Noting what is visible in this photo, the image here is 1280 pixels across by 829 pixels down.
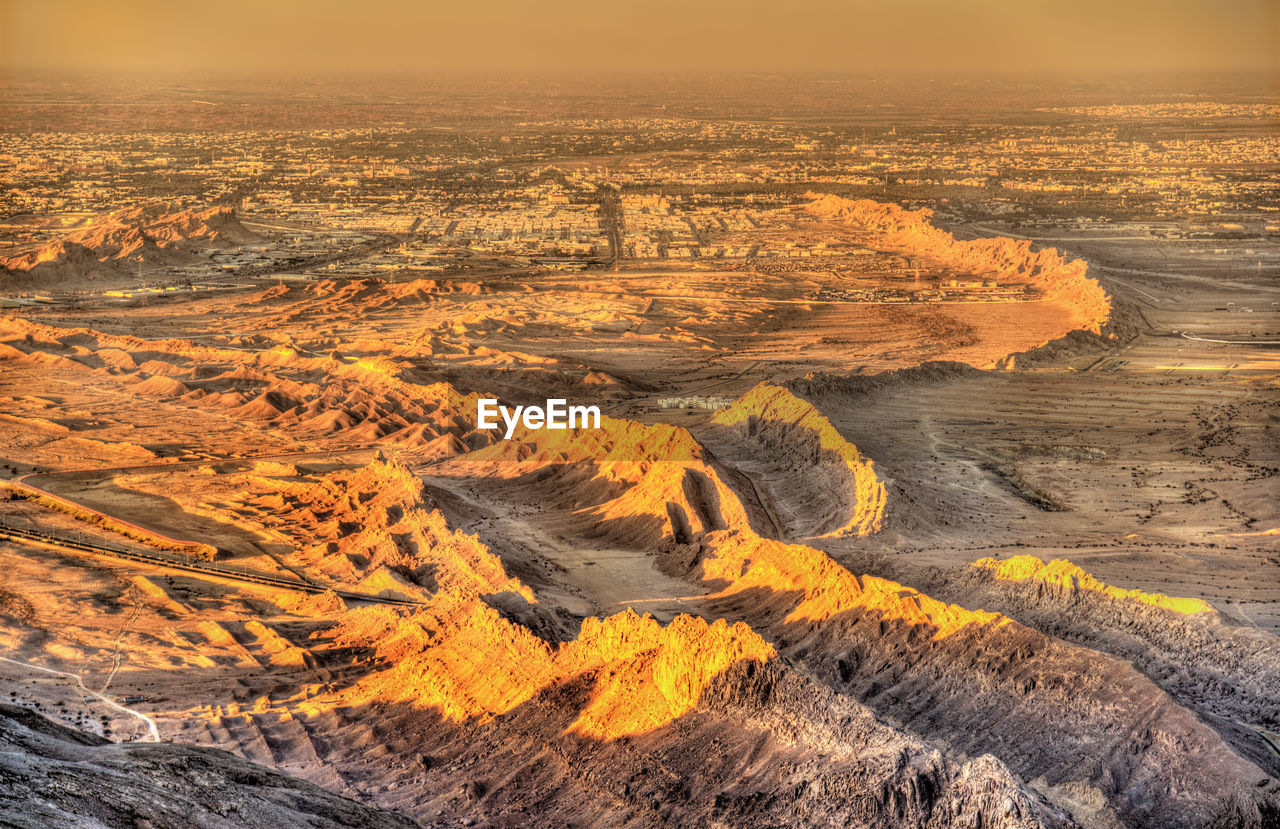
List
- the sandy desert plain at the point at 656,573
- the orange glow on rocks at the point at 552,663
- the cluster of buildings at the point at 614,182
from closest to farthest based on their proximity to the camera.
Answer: the sandy desert plain at the point at 656,573 → the orange glow on rocks at the point at 552,663 → the cluster of buildings at the point at 614,182

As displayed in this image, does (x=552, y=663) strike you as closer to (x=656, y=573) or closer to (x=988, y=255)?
(x=656, y=573)

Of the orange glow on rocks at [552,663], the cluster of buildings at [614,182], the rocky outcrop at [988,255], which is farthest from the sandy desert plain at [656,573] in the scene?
the cluster of buildings at [614,182]

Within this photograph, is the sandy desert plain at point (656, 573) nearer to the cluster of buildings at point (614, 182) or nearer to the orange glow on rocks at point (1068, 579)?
the orange glow on rocks at point (1068, 579)

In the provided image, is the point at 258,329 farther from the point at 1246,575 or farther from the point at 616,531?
the point at 1246,575

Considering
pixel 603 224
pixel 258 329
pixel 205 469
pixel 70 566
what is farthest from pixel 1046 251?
pixel 70 566

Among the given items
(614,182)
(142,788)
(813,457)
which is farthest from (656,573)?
(614,182)

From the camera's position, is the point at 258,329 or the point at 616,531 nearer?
the point at 616,531

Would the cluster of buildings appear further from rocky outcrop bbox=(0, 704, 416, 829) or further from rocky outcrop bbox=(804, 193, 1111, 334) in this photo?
rocky outcrop bbox=(0, 704, 416, 829)

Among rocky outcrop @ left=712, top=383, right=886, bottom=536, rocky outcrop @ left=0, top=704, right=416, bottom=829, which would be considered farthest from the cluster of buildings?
rocky outcrop @ left=0, top=704, right=416, bottom=829
